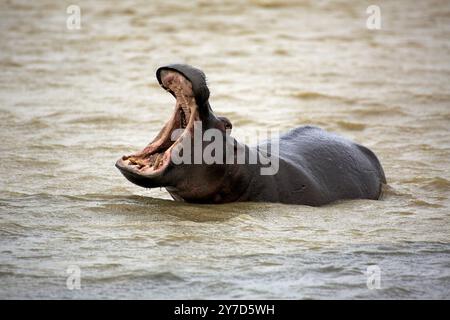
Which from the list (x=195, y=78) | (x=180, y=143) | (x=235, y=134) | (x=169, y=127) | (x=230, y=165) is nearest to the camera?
(x=195, y=78)

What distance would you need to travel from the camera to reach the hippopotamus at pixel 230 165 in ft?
22.8

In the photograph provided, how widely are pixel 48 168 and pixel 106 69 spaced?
221 inches

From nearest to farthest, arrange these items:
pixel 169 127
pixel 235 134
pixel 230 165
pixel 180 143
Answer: pixel 180 143 < pixel 169 127 < pixel 230 165 < pixel 235 134

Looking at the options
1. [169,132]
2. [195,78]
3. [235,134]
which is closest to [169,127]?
[169,132]

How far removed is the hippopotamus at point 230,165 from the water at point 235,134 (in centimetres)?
13


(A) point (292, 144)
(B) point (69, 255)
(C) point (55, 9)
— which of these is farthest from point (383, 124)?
(C) point (55, 9)

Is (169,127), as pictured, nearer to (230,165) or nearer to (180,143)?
(180,143)

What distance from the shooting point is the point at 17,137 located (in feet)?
33.0

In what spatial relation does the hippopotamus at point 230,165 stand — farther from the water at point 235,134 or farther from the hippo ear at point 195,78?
the water at point 235,134

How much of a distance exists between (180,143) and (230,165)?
45 cm

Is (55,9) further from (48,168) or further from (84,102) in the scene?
(48,168)

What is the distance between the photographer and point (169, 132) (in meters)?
7.11

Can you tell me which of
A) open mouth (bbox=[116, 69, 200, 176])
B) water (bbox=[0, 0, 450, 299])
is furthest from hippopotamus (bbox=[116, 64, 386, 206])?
water (bbox=[0, 0, 450, 299])

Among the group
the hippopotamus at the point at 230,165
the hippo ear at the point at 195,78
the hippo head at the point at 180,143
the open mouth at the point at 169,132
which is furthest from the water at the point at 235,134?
the hippo ear at the point at 195,78
